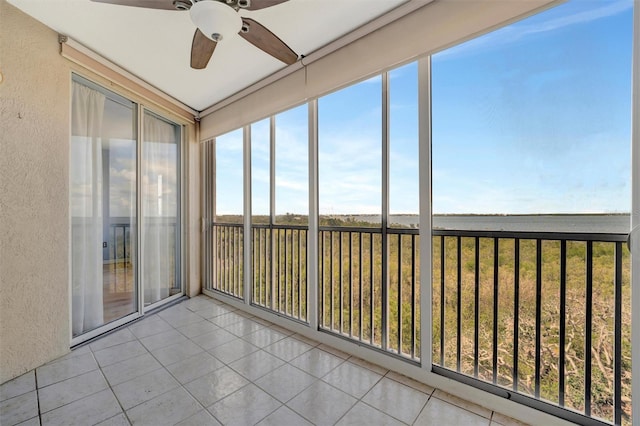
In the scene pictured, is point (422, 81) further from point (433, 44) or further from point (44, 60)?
point (44, 60)

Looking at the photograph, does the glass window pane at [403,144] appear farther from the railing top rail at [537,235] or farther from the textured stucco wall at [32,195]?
the textured stucco wall at [32,195]

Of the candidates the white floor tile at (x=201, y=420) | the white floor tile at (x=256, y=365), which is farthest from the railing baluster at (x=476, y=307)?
the white floor tile at (x=201, y=420)

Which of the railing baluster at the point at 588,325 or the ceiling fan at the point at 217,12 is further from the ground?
the ceiling fan at the point at 217,12

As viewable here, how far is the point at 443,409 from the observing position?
1.61 meters

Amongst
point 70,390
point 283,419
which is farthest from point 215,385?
point 70,390

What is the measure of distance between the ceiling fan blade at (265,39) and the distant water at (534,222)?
1425 mm

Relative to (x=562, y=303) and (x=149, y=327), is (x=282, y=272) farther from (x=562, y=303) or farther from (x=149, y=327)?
(x=562, y=303)

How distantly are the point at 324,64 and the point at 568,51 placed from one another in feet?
5.40

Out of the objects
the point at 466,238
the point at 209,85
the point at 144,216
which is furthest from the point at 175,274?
the point at 466,238

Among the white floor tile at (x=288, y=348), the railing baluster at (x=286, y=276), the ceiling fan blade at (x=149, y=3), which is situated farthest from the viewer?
the railing baluster at (x=286, y=276)

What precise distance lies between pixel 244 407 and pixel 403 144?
2.13 m

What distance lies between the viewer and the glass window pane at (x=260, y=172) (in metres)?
3.12

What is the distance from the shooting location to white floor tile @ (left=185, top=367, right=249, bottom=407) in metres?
1.71

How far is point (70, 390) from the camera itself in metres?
1.75
